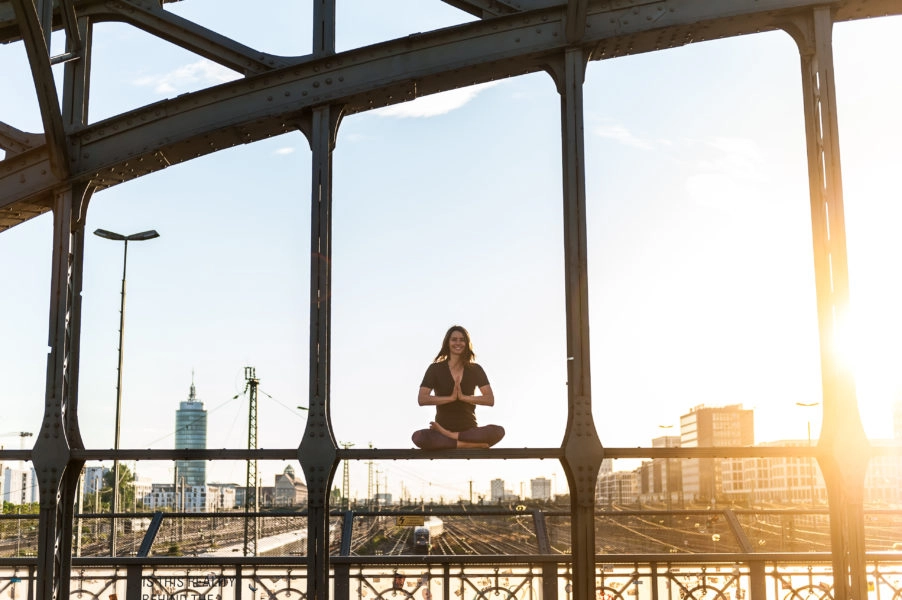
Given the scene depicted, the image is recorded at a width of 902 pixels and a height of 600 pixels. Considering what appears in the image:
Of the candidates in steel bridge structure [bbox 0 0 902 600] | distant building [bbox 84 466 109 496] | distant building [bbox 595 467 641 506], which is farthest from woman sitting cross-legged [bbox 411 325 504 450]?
distant building [bbox 595 467 641 506]

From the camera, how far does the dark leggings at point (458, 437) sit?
7.10 metres

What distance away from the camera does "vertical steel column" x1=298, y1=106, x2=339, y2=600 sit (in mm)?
7312

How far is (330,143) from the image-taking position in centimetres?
791

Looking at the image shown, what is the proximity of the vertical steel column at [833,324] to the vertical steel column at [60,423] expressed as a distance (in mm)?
5752

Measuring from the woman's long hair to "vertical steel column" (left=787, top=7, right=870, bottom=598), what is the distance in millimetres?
2527

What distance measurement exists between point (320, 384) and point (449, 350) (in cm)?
101

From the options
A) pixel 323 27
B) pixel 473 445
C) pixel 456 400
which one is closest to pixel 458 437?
pixel 473 445

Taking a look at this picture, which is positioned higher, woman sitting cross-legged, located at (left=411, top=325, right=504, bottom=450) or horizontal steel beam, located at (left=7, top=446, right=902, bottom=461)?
woman sitting cross-legged, located at (left=411, top=325, right=504, bottom=450)

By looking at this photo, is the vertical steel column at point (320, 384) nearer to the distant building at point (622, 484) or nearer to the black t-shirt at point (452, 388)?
the black t-shirt at point (452, 388)

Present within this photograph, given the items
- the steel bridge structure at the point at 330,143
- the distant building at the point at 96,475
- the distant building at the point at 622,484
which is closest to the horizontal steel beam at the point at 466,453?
the steel bridge structure at the point at 330,143

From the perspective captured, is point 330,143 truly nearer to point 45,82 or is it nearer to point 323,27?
point 323,27

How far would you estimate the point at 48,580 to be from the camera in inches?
300

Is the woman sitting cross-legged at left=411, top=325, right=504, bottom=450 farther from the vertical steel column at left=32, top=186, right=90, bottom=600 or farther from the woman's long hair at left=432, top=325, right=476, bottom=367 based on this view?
the vertical steel column at left=32, top=186, right=90, bottom=600

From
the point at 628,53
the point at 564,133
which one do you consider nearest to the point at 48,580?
the point at 564,133
